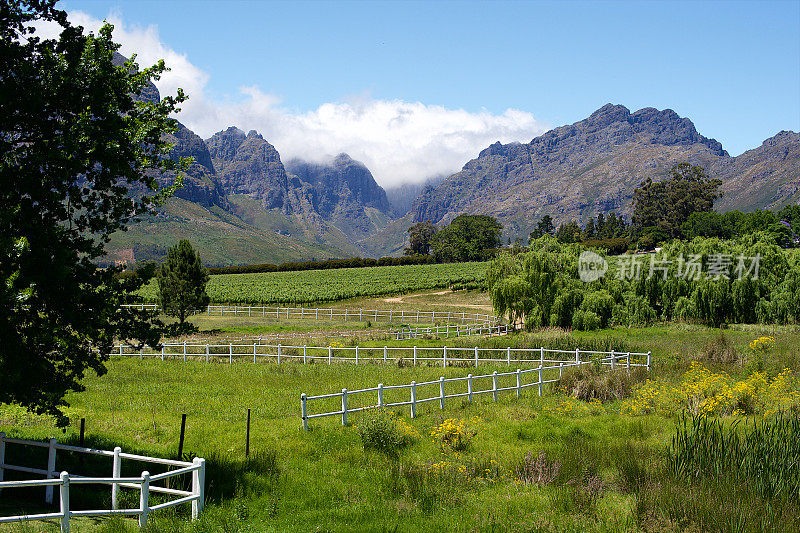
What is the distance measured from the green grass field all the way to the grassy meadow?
52.0 m

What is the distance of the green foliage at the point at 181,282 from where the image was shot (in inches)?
1772

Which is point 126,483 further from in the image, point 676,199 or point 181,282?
point 676,199

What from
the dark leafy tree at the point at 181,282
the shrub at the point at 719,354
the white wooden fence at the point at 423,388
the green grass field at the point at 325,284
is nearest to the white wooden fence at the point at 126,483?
the white wooden fence at the point at 423,388

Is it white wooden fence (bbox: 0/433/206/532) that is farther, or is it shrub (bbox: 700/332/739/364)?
shrub (bbox: 700/332/739/364)

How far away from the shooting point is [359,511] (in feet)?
38.8

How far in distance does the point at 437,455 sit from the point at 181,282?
112 feet

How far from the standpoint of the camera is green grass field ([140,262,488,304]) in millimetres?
78000

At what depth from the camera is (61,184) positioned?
11461mm

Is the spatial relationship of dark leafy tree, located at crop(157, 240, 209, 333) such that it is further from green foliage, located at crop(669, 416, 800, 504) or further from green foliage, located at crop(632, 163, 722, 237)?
green foliage, located at crop(632, 163, 722, 237)

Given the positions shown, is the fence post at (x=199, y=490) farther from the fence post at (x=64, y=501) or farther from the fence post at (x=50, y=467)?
the fence post at (x=50, y=467)

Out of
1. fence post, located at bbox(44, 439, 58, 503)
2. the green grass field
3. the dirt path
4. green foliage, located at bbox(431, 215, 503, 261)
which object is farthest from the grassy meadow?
green foliage, located at bbox(431, 215, 503, 261)

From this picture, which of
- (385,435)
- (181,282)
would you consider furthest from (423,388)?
(181,282)

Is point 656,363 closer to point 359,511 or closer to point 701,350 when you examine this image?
point 701,350

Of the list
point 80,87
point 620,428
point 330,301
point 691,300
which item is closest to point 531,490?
point 620,428
